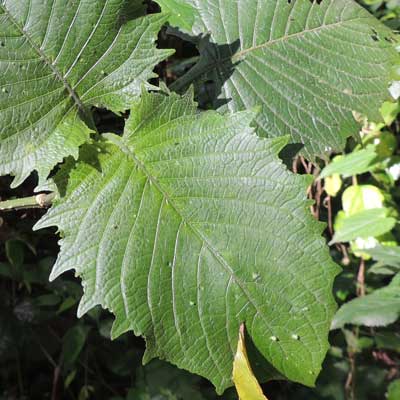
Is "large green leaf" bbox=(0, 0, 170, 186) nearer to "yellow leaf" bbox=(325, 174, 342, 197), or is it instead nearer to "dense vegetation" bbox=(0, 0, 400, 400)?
"dense vegetation" bbox=(0, 0, 400, 400)

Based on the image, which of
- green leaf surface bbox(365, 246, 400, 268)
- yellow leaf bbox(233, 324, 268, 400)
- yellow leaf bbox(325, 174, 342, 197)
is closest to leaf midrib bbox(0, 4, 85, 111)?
yellow leaf bbox(233, 324, 268, 400)

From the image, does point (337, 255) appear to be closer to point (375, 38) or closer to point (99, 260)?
point (375, 38)

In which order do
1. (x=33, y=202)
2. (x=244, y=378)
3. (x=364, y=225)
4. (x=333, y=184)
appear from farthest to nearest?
1. (x=333, y=184)
2. (x=364, y=225)
3. (x=33, y=202)
4. (x=244, y=378)

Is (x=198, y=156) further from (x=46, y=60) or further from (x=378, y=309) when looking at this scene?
(x=378, y=309)

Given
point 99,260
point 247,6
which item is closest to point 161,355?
point 99,260

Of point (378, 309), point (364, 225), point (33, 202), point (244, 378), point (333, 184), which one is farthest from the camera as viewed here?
point (333, 184)

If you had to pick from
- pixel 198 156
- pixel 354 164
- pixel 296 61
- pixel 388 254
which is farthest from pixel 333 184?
pixel 198 156

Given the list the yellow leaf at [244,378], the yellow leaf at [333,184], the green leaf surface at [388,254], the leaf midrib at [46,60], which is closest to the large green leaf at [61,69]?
the leaf midrib at [46,60]
